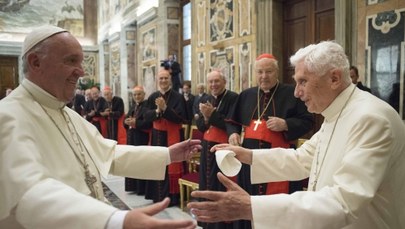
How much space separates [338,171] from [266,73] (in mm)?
2352

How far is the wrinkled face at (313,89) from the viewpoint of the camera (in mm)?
2180

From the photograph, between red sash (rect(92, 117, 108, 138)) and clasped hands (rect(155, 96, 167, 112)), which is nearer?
clasped hands (rect(155, 96, 167, 112))

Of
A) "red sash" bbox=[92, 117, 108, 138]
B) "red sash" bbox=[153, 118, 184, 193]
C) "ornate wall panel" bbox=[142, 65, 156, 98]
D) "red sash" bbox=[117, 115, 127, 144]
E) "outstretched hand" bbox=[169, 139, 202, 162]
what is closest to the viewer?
"outstretched hand" bbox=[169, 139, 202, 162]

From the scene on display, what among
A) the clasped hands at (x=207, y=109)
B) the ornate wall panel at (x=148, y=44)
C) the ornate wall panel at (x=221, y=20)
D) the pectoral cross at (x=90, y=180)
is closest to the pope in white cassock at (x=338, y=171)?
the pectoral cross at (x=90, y=180)

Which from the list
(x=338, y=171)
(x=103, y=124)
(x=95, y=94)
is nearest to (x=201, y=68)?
(x=103, y=124)

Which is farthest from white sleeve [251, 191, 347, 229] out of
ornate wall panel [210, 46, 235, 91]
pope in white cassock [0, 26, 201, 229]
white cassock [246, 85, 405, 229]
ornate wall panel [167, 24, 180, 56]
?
ornate wall panel [167, 24, 180, 56]

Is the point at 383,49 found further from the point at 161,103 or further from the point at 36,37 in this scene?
the point at 36,37

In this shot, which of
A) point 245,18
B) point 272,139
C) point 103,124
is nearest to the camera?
point 272,139

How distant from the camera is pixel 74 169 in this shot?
6.72 ft

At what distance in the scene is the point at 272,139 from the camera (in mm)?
3924

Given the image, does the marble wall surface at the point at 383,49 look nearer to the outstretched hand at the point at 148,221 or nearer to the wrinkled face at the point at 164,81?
the wrinkled face at the point at 164,81

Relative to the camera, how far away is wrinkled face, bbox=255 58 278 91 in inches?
161

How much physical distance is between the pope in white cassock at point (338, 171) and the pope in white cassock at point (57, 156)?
504 millimetres

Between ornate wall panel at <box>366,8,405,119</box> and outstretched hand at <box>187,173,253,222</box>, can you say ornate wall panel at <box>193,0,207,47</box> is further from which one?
outstretched hand at <box>187,173,253,222</box>
